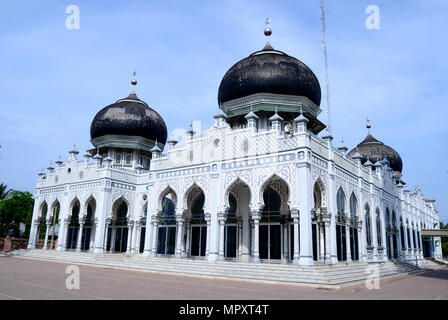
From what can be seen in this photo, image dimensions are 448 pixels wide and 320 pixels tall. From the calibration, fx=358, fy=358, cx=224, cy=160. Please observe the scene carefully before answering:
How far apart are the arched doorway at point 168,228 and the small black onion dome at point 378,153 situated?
18.6 m

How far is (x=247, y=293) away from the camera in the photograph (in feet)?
33.9

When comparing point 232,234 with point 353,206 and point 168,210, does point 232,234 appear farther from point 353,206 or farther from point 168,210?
point 353,206

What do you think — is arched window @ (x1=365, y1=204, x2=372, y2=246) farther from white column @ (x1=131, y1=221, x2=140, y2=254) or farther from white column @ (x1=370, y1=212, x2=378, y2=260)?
white column @ (x1=131, y1=221, x2=140, y2=254)

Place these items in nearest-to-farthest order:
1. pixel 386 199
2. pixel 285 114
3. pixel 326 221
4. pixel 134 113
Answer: pixel 326 221 → pixel 285 114 → pixel 386 199 → pixel 134 113

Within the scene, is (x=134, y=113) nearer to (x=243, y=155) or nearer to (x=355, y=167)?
(x=243, y=155)

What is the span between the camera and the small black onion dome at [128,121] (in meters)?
29.0

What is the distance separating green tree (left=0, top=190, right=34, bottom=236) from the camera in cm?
3731

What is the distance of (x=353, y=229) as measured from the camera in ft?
66.4

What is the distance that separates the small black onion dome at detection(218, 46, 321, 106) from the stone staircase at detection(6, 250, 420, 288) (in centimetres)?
1031

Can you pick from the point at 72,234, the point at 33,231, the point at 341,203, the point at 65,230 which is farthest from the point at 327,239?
the point at 33,231

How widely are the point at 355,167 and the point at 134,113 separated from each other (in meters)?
18.0
